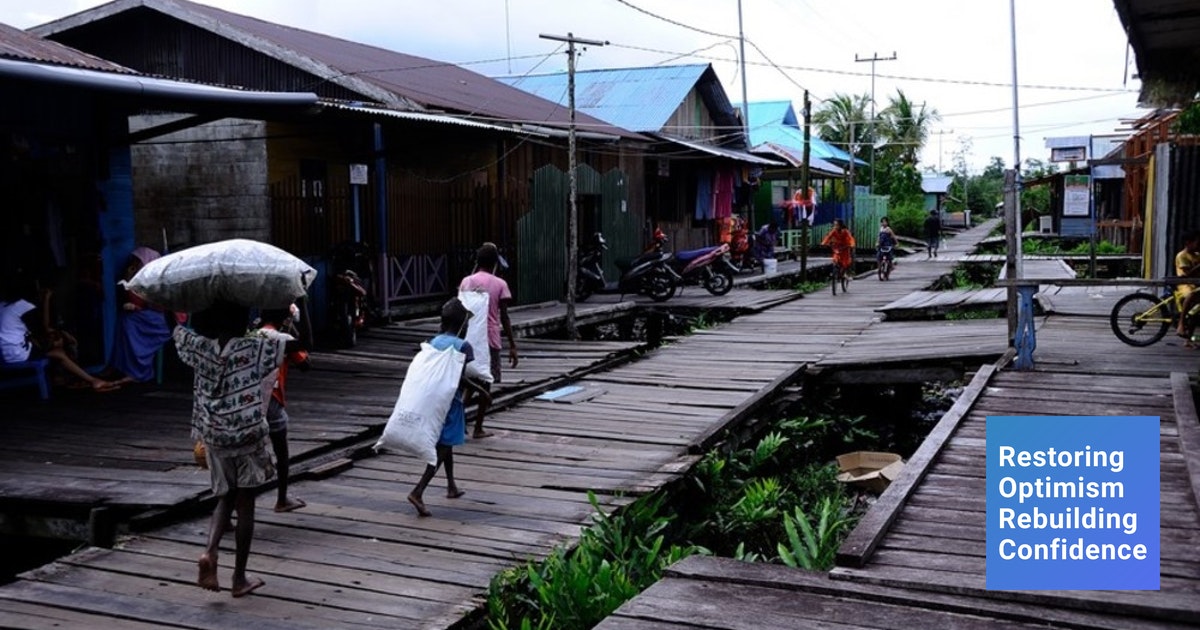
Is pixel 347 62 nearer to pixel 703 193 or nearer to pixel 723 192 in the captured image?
pixel 703 193

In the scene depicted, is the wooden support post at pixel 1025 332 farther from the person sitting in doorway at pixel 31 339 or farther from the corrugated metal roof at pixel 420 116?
the person sitting in doorway at pixel 31 339

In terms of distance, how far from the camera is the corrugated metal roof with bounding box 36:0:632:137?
565 inches

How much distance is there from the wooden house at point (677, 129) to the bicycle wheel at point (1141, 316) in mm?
10834

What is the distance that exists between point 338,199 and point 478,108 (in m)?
3.08

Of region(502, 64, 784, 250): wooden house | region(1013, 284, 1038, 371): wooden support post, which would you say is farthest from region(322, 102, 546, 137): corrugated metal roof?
region(502, 64, 784, 250): wooden house

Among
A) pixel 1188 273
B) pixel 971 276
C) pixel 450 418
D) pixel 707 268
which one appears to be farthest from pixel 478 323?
pixel 971 276

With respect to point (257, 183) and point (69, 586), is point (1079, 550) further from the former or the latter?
point (257, 183)

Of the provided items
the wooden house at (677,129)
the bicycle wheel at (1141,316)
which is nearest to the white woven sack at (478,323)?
the bicycle wheel at (1141,316)

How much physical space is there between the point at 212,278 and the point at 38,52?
19.1 ft

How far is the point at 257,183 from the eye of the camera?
42.2 feet

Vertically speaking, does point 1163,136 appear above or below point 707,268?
above

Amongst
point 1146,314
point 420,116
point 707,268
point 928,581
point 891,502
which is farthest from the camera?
point 707,268

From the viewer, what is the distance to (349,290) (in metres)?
12.3

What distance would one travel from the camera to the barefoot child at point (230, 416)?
4.72 meters
